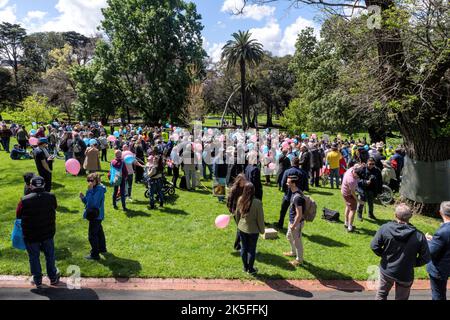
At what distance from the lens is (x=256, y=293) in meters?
6.07

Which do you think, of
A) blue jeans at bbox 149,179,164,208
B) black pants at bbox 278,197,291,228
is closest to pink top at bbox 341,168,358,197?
black pants at bbox 278,197,291,228

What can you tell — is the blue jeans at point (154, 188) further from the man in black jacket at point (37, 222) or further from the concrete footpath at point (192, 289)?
the man in black jacket at point (37, 222)

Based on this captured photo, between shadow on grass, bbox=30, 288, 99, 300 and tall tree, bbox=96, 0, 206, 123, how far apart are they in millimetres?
34262

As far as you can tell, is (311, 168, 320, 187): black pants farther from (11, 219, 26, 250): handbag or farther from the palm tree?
the palm tree

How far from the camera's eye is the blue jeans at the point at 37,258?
5944 mm

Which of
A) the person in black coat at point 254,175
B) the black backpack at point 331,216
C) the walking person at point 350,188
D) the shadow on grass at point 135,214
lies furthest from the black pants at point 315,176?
the shadow on grass at point 135,214

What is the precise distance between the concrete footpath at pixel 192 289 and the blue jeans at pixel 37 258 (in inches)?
8.9

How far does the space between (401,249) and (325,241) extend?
3786 millimetres

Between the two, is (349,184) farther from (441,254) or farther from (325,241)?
(441,254)

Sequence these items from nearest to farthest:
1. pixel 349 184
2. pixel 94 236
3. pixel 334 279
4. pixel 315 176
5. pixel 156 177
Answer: pixel 334 279, pixel 94 236, pixel 349 184, pixel 156 177, pixel 315 176

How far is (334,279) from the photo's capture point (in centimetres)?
665

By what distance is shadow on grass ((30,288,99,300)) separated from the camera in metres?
5.84

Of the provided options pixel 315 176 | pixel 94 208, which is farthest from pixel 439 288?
pixel 315 176

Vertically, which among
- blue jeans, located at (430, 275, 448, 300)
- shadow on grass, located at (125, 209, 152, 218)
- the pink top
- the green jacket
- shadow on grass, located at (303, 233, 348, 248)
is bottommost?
shadow on grass, located at (303, 233, 348, 248)
